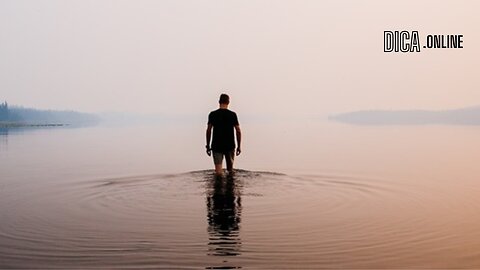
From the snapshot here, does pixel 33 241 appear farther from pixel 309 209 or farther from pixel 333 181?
pixel 333 181

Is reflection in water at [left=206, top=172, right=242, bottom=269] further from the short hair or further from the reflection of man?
the short hair

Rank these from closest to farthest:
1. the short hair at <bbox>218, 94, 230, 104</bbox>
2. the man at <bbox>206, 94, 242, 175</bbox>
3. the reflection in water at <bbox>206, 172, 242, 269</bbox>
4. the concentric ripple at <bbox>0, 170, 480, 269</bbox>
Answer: the concentric ripple at <bbox>0, 170, 480, 269</bbox> → the reflection in water at <bbox>206, 172, 242, 269</bbox> → the short hair at <bbox>218, 94, 230, 104</bbox> → the man at <bbox>206, 94, 242, 175</bbox>

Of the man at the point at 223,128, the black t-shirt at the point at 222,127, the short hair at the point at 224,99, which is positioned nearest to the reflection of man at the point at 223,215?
the man at the point at 223,128

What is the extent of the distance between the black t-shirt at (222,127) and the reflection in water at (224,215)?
129 centimetres

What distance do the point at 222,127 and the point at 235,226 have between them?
272 inches

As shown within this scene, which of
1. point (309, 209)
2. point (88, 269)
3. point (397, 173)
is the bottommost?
point (88, 269)

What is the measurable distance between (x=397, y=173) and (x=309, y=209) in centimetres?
1214

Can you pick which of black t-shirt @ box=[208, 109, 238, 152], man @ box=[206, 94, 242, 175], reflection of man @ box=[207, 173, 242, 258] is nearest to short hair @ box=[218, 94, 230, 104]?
man @ box=[206, 94, 242, 175]

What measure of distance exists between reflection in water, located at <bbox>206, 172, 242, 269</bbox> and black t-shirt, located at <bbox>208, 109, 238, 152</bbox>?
4.22 feet

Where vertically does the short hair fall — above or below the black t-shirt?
above

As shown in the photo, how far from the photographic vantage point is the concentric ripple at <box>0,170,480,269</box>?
9.08 meters

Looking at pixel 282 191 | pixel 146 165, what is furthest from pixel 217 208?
pixel 146 165

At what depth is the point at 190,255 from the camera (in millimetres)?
9250

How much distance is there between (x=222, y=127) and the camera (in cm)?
1825
